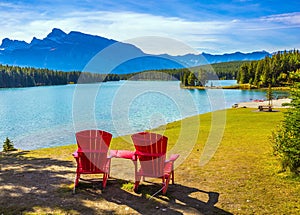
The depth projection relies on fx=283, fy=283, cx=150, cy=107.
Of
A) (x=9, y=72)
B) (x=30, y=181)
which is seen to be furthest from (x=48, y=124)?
(x=9, y=72)

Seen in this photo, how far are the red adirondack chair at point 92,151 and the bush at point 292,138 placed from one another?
462cm

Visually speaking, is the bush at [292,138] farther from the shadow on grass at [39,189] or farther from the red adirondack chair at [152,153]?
the shadow on grass at [39,189]

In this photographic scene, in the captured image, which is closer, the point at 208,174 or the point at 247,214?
the point at 247,214

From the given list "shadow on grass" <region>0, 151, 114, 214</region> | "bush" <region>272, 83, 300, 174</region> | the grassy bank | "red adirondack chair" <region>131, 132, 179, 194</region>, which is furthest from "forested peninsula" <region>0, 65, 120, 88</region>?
"red adirondack chair" <region>131, 132, 179, 194</region>

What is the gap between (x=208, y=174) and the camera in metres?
8.05

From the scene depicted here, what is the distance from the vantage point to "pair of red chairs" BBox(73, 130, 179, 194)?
6.31 m

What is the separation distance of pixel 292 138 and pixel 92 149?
5.07m

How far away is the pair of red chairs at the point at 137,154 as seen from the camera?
6.31 metres

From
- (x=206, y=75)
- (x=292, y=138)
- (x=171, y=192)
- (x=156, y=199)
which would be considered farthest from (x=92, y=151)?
(x=206, y=75)

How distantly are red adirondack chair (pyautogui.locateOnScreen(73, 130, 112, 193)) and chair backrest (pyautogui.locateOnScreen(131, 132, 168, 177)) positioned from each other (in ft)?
2.55

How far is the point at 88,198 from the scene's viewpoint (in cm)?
614

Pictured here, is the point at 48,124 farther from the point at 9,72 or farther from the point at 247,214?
the point at 9,72

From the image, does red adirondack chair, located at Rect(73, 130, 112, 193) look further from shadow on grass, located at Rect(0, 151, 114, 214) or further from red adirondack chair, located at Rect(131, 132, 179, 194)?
red adirondack chair, located at Rect(131, 132, 179, 194)

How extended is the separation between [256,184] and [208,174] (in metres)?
1.41
